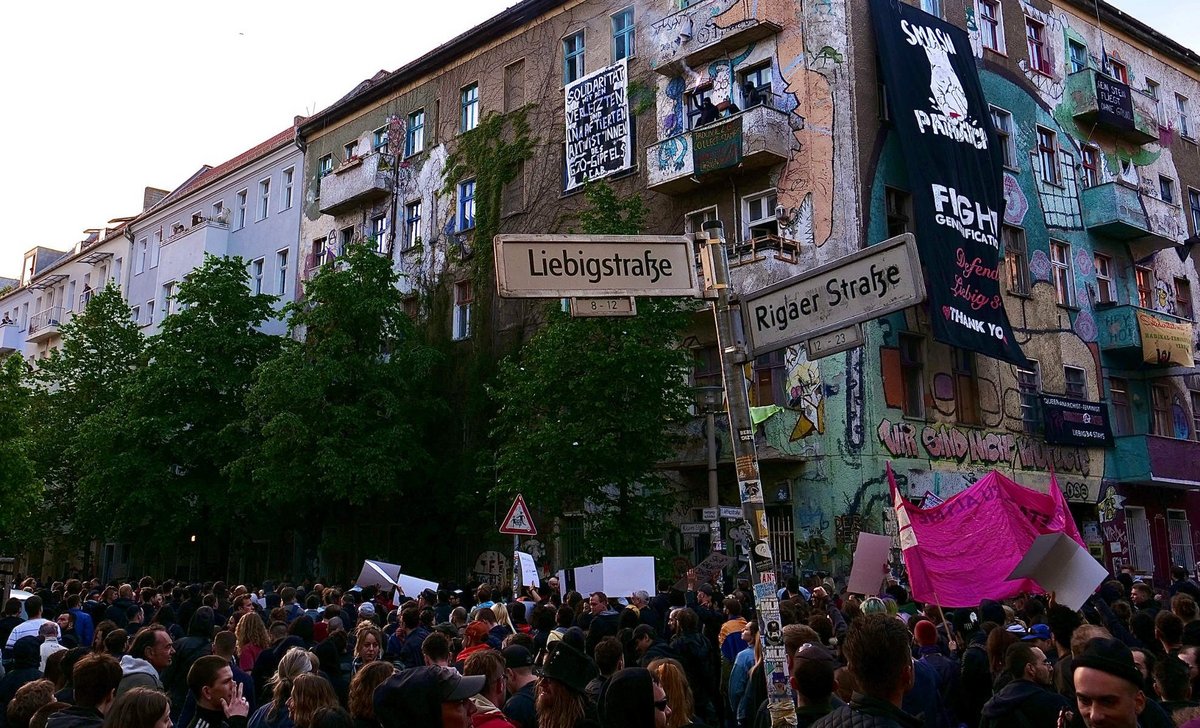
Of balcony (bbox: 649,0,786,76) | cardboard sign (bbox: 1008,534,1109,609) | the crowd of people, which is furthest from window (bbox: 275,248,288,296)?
cardboard sign (bbox: 1008,534,1109,609)

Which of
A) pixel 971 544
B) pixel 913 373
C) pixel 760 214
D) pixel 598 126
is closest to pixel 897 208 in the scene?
pixel 760 214

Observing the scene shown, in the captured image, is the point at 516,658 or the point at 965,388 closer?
the point at 516,658

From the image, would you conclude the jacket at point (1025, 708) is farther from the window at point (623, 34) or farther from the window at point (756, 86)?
the window at point (623, 34)

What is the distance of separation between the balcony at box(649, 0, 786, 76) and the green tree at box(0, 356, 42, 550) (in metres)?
22.2

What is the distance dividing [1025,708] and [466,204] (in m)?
30.2

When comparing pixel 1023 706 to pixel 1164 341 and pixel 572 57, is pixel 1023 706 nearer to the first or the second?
pixel 572 57

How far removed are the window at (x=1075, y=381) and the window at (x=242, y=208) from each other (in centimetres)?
3213

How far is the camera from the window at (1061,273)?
1192 inches

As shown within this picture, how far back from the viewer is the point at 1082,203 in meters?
31.9

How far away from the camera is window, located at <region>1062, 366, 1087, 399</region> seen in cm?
2970

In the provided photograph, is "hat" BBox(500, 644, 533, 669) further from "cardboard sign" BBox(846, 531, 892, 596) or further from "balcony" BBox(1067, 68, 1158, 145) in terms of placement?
"balcony" BBox(1067, 68, 1158, 145)

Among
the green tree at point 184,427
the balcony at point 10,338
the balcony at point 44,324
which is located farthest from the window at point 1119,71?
the balcony at point 10,338

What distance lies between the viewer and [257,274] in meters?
43.1

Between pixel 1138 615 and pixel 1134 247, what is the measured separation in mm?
27712
